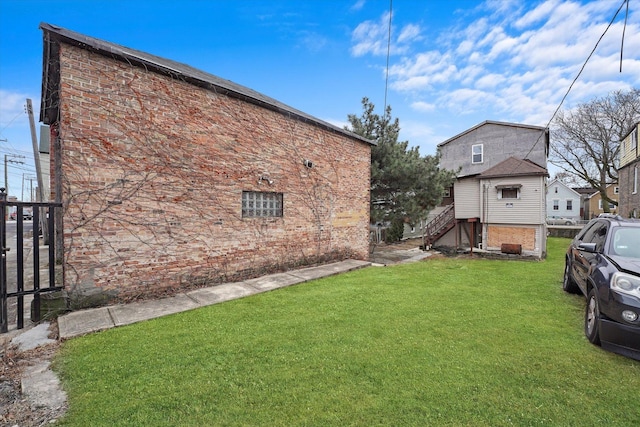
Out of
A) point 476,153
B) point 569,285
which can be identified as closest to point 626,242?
point 569,285

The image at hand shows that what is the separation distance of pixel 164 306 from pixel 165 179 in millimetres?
2310

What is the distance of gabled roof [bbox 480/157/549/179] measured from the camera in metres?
12.8

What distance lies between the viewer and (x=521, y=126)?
17.4m

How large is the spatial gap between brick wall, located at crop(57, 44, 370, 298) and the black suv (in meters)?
5.99

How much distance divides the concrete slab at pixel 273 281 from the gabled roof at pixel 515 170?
11989mm

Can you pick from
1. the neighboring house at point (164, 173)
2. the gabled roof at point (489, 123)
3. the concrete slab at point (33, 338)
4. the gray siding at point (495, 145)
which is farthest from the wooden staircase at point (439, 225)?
the concrete slab at point (33, 338)

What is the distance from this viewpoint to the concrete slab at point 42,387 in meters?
2.36

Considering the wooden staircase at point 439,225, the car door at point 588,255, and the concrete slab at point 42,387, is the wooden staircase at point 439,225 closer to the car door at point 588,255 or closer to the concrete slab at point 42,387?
the car door at point 588,255

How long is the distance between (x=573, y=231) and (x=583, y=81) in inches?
820

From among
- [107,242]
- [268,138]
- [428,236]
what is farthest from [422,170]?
[107,242]

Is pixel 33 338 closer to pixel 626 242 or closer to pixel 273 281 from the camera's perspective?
pixel 273 281

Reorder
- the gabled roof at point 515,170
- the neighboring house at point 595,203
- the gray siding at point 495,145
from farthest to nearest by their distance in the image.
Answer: the neighboring house at point 595,203, the gray siding at point 495,145, the gabled roof at point 515,170

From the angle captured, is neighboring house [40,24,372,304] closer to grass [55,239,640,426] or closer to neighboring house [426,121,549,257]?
grass [55,239,640,426]

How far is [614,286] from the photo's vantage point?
3252 mm
